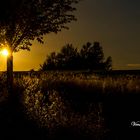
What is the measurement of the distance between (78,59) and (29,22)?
63.3 meters

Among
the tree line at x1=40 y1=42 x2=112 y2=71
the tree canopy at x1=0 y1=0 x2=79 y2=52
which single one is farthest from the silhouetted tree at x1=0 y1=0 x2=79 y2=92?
Result: the tree line at x1=40 y1=42 x2=112 y2=71

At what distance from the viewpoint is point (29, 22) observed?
73.5 feet

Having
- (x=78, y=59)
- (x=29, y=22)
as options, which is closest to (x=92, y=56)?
(x=78, y=59)

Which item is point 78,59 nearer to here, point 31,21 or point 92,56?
point 92,56

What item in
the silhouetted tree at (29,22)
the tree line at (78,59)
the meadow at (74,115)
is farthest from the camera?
the tree line at (78,59)

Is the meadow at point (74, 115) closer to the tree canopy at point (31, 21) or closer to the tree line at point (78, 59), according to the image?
the tree canopy at point (31, 21)

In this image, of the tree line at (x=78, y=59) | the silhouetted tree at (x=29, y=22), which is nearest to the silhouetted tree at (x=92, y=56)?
the tree line at (x=78, y=59)

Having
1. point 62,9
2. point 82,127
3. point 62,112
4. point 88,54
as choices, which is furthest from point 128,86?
point 88,54

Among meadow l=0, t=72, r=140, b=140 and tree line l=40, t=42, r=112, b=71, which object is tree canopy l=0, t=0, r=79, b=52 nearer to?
meadow l=0, t=72, r=140, b=140

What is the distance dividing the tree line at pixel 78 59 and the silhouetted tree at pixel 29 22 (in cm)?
5800

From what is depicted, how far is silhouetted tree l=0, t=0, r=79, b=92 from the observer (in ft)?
71.7

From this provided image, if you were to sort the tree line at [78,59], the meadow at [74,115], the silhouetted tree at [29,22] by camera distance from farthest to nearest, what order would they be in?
the tree line at [78,59] → the silhouetted tree at [29,22] → the meadow at [74,115]

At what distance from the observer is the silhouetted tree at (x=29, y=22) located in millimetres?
21859

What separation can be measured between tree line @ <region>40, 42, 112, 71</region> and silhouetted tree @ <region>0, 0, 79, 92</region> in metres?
58.0
